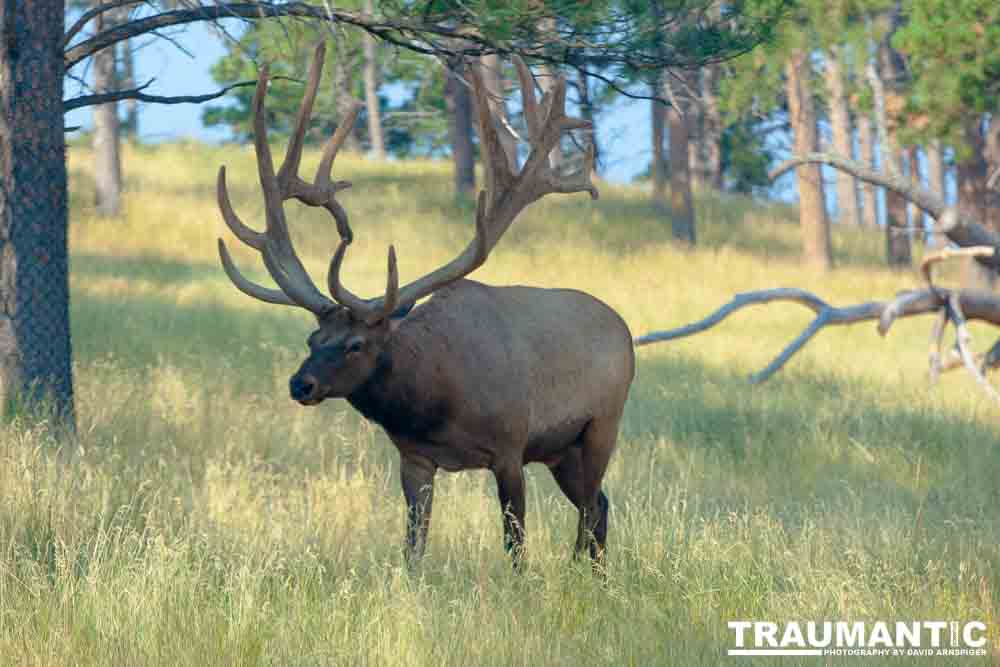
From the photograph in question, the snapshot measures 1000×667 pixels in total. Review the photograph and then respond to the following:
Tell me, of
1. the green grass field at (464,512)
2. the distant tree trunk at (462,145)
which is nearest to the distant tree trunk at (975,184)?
the green grass field at (464,512)

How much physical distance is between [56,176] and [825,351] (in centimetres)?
887

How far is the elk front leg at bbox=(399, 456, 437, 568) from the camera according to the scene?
19.4ft

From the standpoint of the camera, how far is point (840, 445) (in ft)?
31.3

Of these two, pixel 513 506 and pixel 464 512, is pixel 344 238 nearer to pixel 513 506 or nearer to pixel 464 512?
pixel 513 506

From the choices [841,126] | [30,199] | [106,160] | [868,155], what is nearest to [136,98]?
[30,199]

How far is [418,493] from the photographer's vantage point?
5930 mm

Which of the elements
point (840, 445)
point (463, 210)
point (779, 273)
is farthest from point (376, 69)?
point (840, 445)

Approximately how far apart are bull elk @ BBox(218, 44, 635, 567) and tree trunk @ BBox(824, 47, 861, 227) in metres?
11.6

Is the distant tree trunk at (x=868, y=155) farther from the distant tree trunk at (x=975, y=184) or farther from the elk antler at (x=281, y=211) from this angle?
the elk antler at (x=281, y=211)

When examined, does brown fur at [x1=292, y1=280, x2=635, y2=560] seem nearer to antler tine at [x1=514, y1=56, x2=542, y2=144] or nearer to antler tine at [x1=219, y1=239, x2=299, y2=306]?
antler tine at [x1=219, y1=239, x2=299, y2=306]

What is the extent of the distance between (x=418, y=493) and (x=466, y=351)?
0.68m

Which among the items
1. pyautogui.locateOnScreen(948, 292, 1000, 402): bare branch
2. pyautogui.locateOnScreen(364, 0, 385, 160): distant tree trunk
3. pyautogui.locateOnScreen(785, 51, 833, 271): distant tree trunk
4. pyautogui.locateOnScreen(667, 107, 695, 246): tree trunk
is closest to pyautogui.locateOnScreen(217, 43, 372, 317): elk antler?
pyautogui.locateOnScreen(948, 292, 1000, 402): bare branch

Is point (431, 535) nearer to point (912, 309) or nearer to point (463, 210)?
point (912, 309)

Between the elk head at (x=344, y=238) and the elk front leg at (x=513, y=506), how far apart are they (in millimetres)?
763
